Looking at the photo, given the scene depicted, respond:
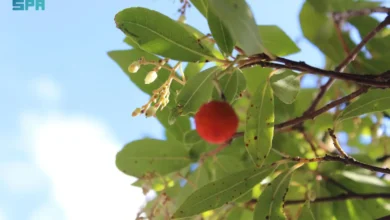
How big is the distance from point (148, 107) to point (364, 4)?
0.81 m

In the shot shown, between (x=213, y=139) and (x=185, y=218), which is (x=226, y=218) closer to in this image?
(x=185, y=218)

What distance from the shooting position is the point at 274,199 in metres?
1.31

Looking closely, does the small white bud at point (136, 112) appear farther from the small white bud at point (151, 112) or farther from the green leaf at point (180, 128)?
the green leaf at point (180, 128)

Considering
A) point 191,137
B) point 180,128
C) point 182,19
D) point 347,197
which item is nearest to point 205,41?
point 182,19

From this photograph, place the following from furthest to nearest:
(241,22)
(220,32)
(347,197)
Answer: (347,197) → (220,32) → (241,22)

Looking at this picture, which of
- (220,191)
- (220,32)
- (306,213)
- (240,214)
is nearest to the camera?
(220,32)

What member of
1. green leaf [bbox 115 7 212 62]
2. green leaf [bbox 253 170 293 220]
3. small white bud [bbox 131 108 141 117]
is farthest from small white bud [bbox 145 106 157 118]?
green leaf [bbox 253 170 293 220]

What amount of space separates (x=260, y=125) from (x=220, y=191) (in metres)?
0.23

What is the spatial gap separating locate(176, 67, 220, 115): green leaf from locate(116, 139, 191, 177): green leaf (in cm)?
51

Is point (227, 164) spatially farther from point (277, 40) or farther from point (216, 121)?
point (216, 121)

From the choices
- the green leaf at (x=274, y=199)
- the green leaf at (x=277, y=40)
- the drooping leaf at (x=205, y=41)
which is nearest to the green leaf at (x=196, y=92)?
the drooping leaf at (x=205, y=41)

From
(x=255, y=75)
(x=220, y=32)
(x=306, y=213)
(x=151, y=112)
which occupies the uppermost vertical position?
(x=255, y=75)

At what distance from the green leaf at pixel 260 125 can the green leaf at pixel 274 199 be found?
17 centimetres

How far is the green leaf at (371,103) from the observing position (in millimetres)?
1300
